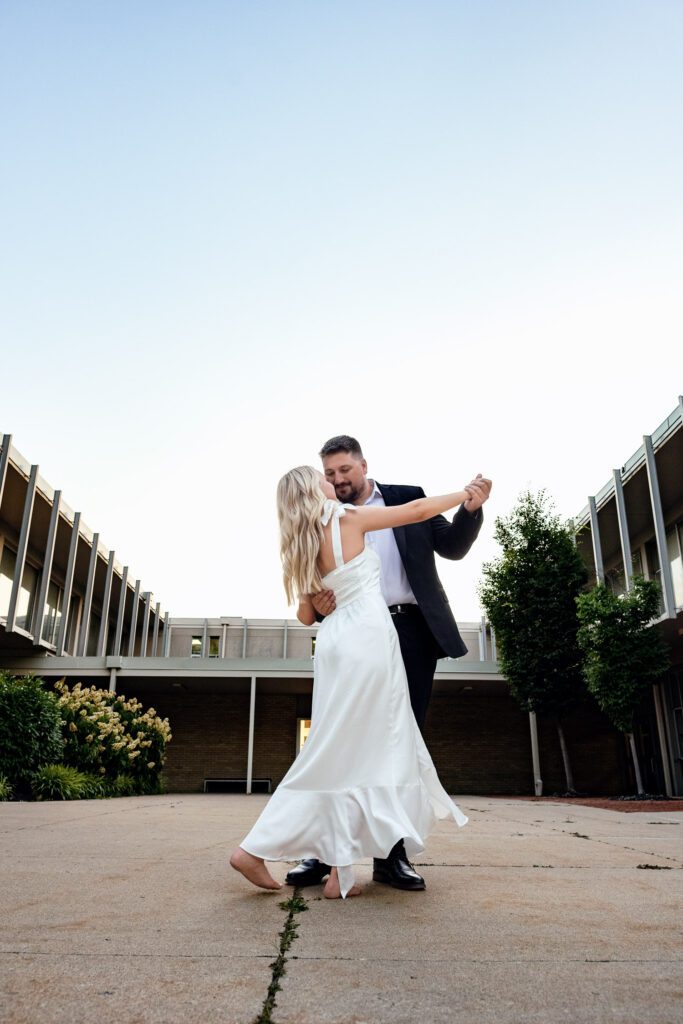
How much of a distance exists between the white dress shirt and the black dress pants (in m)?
0.06

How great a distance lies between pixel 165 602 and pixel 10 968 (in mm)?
24978

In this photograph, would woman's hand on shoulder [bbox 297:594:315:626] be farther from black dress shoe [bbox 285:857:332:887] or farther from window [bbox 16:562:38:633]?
window [bbox 16:562:38:633]

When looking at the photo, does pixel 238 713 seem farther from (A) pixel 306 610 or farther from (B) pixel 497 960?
(B) pixel 497 960

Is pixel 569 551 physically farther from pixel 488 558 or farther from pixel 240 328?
pixel 240 328

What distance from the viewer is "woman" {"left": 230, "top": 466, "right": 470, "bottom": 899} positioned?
2107 millimetres

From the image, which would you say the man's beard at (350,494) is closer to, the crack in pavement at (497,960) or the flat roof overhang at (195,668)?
the crack in pavement at (497,960)

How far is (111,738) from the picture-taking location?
1038cm

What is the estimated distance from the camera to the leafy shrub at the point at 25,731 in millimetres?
8492

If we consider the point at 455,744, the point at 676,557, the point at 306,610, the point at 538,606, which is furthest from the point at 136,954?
the point at 455,744

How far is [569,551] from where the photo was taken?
14.1 meters

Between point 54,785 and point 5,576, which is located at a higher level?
point 5,576

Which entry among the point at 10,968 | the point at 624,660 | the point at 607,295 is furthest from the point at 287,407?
the point at 10,968

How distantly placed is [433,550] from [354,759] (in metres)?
0.98

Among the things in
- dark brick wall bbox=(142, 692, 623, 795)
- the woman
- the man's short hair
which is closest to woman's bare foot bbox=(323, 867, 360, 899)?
the woman
